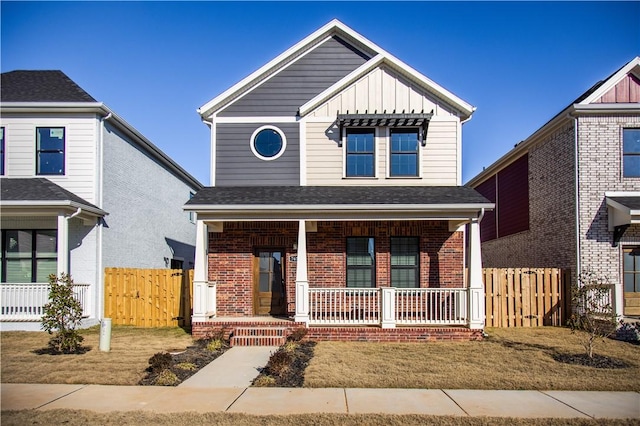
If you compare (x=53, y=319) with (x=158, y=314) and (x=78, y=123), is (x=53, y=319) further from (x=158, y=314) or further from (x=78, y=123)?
(x=78, y=123)

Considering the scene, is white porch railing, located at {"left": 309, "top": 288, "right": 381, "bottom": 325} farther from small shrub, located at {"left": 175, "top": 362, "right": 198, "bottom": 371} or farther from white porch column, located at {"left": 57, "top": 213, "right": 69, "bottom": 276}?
white porch column, located at {"left": 57, "top": 213, "right": 69, "bottom": 276}

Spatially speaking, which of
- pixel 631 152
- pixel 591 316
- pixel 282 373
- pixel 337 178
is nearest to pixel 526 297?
pixel 591 316

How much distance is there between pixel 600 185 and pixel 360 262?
7.23 meters

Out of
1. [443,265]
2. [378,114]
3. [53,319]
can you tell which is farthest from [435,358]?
[53,319]

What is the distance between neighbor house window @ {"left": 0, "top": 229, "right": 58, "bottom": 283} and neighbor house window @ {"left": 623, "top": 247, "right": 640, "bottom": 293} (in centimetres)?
1664

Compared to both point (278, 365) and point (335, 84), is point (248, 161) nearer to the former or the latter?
point (335, 84)

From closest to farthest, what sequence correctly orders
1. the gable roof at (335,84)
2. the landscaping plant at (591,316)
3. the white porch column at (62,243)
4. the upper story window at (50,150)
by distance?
the landscaping plant at (591,316), the white porch column at (62,243), the gable roof at (335,84), the upper story window at (50,150)

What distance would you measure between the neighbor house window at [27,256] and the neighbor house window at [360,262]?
877cm

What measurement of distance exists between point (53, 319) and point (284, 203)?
5.83 metres

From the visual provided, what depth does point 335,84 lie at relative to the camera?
14367mm

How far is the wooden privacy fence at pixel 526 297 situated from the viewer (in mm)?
14227

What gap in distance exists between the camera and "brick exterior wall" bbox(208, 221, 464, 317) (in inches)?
554

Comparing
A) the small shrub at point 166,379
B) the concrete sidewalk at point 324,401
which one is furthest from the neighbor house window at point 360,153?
the small shrub at point 166,379

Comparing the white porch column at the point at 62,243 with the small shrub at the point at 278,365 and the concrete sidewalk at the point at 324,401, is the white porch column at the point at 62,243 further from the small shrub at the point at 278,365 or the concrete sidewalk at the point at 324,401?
the small shrub at the point at 278,365
